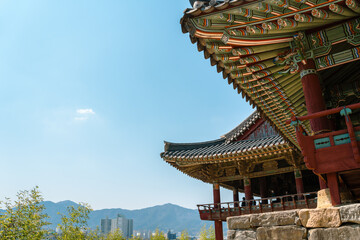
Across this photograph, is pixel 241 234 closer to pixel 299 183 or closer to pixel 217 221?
pixel 299 183

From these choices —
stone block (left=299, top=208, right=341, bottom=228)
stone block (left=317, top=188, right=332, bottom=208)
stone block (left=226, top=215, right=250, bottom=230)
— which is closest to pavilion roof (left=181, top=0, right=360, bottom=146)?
stone block (left=317, top=188, right=332, bottom=208)

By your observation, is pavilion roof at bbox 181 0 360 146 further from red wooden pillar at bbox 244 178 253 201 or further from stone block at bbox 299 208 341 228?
red wooden pillar at bbox 244 178 253 201

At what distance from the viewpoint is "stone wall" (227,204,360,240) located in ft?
12.3

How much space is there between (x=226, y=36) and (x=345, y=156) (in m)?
2.72

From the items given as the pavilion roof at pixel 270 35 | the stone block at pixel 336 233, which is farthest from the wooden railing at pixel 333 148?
the pavilion roof at pixel 270 35

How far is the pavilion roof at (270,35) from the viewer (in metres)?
5.00

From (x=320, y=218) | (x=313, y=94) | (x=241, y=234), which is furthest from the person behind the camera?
(x=313, y=94)

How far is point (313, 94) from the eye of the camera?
5414 millimetres

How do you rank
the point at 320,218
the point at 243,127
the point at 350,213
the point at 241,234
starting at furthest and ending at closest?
the point at 243,127 < the point at 241,234 < the point at 320,218 < the point at 350,213

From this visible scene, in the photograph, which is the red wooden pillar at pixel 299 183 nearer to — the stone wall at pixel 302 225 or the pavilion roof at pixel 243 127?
the pavilion roof at pixel 243 127

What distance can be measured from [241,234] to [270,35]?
3490 millimetres

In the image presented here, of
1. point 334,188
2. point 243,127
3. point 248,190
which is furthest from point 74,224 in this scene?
point 334,188

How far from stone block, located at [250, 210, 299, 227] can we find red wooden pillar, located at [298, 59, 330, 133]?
1717 mm

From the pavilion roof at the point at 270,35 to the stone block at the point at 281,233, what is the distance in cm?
301
